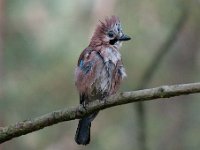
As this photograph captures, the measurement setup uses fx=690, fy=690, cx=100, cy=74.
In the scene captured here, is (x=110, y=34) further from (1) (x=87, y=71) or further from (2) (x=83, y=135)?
(2) (x=83, y=135)

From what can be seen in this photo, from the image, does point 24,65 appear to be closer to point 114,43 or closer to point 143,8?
point 143,8

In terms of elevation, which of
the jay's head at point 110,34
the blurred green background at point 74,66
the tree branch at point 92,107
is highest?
the blurred green background at point 74,66

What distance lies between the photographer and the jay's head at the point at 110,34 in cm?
539

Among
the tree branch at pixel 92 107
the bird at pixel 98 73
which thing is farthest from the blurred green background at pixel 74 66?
the tree branch at pixel 92 107

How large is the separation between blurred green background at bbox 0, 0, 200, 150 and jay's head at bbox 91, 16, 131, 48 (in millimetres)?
2950

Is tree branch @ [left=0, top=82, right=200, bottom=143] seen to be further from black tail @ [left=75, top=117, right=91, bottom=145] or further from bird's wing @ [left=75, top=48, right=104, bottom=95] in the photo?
black tail @ [left=75, top=117, right=91, bottom=145]

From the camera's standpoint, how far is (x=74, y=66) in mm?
9664

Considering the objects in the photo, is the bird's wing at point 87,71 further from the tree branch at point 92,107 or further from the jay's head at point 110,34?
the tree branch at point 92,107

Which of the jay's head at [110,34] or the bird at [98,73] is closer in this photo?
the bird at [98,73]

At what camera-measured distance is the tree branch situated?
4098 mm

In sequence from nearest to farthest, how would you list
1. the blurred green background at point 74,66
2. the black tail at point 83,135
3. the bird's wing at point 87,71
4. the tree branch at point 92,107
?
the tree branch at point 92,107 → the bird's wing at point 87,71 → the black tail at point 83,135 → the blurred green background at point 74,66

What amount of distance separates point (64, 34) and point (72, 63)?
53cm

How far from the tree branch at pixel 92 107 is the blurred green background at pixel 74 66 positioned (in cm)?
408

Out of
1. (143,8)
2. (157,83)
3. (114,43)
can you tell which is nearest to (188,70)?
(157,83)
